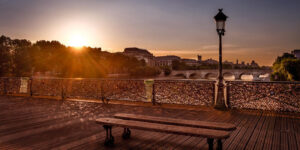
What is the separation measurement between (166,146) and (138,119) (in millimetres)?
860

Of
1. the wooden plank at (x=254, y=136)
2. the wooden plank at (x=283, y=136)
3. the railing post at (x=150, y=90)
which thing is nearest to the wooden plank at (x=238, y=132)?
the wooden plank at (x=254, y=136)

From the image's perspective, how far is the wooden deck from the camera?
488 cm

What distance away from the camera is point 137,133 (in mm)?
5734

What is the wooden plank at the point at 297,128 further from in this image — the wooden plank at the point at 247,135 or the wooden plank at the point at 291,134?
the wooden plank at the point at 247,135

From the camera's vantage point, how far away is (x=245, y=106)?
29.1 ft

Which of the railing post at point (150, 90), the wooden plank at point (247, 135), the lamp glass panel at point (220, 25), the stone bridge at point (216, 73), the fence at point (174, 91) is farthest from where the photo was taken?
the stone bridge at point (216, 73)

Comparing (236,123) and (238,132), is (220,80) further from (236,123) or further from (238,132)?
(238,132)

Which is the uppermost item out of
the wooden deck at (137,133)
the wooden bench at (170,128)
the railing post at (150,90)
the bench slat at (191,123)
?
the railing post at (150,90)

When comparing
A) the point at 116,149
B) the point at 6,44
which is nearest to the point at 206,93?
the point at 116,149

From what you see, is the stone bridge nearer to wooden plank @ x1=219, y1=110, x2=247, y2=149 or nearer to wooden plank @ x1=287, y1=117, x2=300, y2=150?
wooden plank @ x1=219, y1=110, x2=247, y2=149

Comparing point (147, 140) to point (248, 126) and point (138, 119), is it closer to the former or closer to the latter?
point (138, 119)

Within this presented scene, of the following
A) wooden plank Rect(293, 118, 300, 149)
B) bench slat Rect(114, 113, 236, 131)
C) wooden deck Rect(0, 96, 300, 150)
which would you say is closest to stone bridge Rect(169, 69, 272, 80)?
wooden plank Rect(293, 118, 300, 149)

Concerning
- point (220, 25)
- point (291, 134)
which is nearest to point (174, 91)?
point (220, 25)

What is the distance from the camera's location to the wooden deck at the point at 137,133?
4879 millimetres
